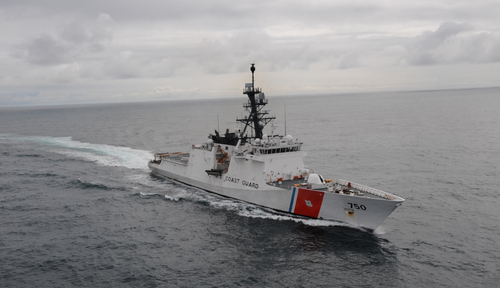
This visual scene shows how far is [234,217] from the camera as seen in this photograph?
2422 centimetres

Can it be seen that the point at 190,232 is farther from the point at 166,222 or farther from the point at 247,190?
the point at 247,190

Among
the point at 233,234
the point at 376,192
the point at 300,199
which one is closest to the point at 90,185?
the point at 233,234

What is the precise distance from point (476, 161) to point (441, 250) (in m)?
22.9

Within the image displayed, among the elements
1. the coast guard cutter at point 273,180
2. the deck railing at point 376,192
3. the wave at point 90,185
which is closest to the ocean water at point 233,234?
the wave at point 90,185

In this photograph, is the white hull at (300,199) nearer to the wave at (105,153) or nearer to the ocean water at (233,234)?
the ocean water at (233,234)

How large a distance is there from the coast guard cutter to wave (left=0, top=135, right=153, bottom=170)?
9.84 m

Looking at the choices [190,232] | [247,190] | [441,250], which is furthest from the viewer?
[247,190]

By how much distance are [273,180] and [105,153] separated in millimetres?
30215

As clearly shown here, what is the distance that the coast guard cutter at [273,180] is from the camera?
70.7 feet

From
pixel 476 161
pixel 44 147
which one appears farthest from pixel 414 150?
pixel 44 147

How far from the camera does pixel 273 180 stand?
25.4 metres

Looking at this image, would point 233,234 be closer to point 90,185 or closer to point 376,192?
point 376,192

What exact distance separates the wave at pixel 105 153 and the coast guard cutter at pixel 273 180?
9837 millimetres

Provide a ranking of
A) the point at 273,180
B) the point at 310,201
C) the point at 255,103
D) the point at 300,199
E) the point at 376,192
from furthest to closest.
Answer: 1. the point at 255,103
2. the point at 273,180
3. the point at 300,199
4. the point at 310,201
5. the point at 376,192
